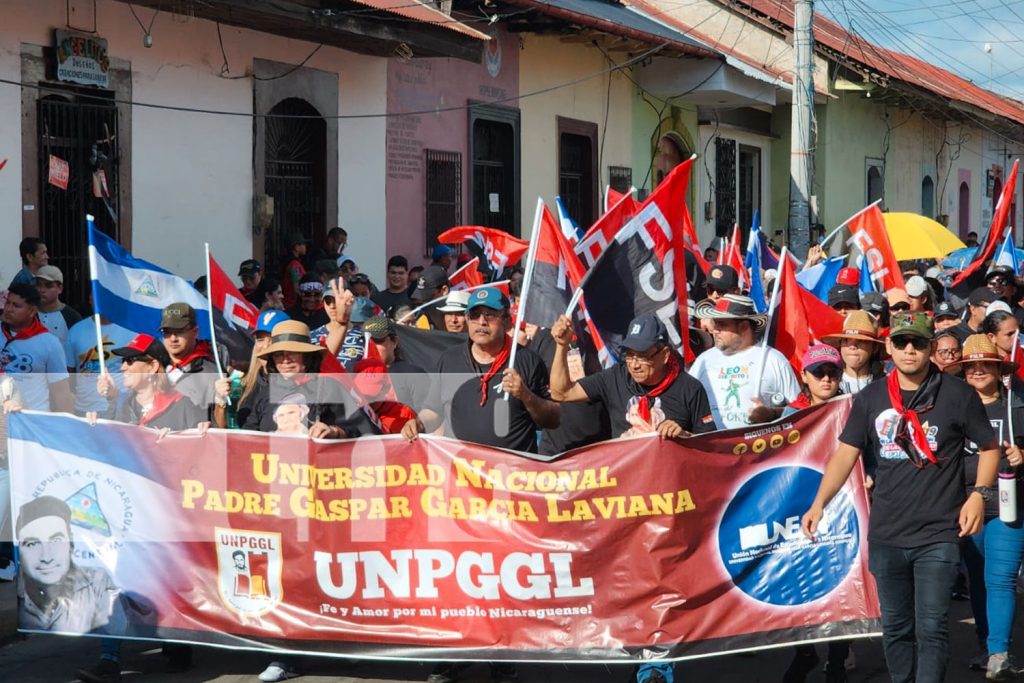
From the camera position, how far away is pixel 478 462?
21.7 ft

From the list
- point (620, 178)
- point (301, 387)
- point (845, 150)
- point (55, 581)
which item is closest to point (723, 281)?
point (301, 387)

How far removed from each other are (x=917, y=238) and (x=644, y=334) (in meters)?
7.67

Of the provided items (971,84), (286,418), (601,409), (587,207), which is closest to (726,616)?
(601,409)

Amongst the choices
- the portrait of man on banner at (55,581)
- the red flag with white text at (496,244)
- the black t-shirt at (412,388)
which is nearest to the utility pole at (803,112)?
the red flag with white text at (496,244)

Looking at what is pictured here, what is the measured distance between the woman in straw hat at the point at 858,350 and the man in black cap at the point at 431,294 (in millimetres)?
3740

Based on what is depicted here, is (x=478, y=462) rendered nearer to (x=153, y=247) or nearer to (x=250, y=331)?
(x=250, y=331)

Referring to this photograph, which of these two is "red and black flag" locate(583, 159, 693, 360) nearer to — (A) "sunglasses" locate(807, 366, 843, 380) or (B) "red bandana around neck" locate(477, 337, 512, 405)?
(B) "red bandana around neck" locate(477, 337, 512, 405)

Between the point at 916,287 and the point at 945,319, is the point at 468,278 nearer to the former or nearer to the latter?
the point at 916,287

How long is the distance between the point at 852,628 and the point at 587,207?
14523 millimetres

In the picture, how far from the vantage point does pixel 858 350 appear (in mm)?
7430

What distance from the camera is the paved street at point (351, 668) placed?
271 inches

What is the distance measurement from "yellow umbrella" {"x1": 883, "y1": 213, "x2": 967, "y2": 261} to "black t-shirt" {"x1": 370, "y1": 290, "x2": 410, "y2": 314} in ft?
14.6

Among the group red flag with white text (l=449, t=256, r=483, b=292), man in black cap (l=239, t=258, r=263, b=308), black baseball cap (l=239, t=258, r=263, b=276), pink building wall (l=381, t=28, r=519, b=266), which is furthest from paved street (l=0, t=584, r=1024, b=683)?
pink building wall (l=381, t=28, r=519, b=266)

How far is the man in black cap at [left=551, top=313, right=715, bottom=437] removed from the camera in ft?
21.7
